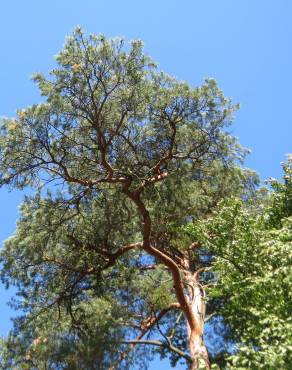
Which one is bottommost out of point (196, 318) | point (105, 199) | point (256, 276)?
point (256, 276)

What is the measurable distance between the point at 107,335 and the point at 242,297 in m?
5.51

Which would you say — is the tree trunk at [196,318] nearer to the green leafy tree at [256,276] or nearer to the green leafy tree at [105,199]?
the green leafy tree at [105,199]

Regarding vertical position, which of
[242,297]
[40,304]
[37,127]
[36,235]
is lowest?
[242,297]

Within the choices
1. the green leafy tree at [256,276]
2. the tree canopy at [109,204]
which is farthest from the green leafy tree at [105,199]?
the green leafy tree at [256,276]

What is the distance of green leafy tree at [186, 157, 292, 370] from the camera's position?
→ 4.93m

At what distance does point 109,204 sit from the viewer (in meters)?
11.3

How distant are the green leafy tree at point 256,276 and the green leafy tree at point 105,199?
2477 millimetres

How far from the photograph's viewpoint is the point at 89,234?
437 inches

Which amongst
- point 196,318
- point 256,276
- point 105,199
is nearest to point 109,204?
point 105,199

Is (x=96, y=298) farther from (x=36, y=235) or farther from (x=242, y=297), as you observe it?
(x=242, y=297)

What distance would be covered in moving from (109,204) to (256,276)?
548cm

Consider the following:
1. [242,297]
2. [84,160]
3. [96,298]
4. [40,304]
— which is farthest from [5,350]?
[242,297]

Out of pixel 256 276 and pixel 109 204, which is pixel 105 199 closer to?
pixel 109 204

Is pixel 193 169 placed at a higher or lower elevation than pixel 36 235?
higher
